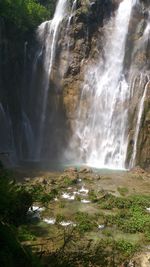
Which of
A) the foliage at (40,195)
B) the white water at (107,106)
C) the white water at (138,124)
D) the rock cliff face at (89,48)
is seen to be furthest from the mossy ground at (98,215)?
the rock cliff face at (89,48)

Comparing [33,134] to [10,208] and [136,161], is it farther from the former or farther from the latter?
[10,208]

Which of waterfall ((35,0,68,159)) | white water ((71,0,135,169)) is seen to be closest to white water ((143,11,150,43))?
white water ((71,0,135,169))

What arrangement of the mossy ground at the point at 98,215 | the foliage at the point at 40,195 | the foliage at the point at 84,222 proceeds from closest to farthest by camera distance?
the foliage at the point at 40,195, the mossy ground at the point at 98,215, the foliage at the point at 84,222

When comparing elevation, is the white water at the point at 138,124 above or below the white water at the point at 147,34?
below

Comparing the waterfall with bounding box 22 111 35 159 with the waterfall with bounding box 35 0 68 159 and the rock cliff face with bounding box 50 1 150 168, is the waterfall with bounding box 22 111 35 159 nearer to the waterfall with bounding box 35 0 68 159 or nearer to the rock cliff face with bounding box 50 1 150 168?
the waterfall with bounding box 35 0 68 159

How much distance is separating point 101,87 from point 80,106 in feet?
9.27

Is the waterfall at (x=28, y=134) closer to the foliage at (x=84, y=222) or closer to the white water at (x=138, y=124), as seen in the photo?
the white water at (x=138, y=124)

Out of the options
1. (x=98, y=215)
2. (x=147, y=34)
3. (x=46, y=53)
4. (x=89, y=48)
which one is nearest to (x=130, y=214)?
(x=98, y=215)

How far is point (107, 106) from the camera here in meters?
40.0

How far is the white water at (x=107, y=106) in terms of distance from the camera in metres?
38.6

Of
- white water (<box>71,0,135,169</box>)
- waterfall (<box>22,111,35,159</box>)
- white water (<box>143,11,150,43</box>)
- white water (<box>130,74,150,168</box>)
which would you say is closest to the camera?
white water (<box>130,74,150,168</box>)

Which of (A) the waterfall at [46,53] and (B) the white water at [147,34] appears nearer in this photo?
(B) the white water at [147,34]

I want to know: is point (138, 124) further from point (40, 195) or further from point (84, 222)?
point (40, 195)

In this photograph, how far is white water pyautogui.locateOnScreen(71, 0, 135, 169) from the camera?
3859 centimetres
